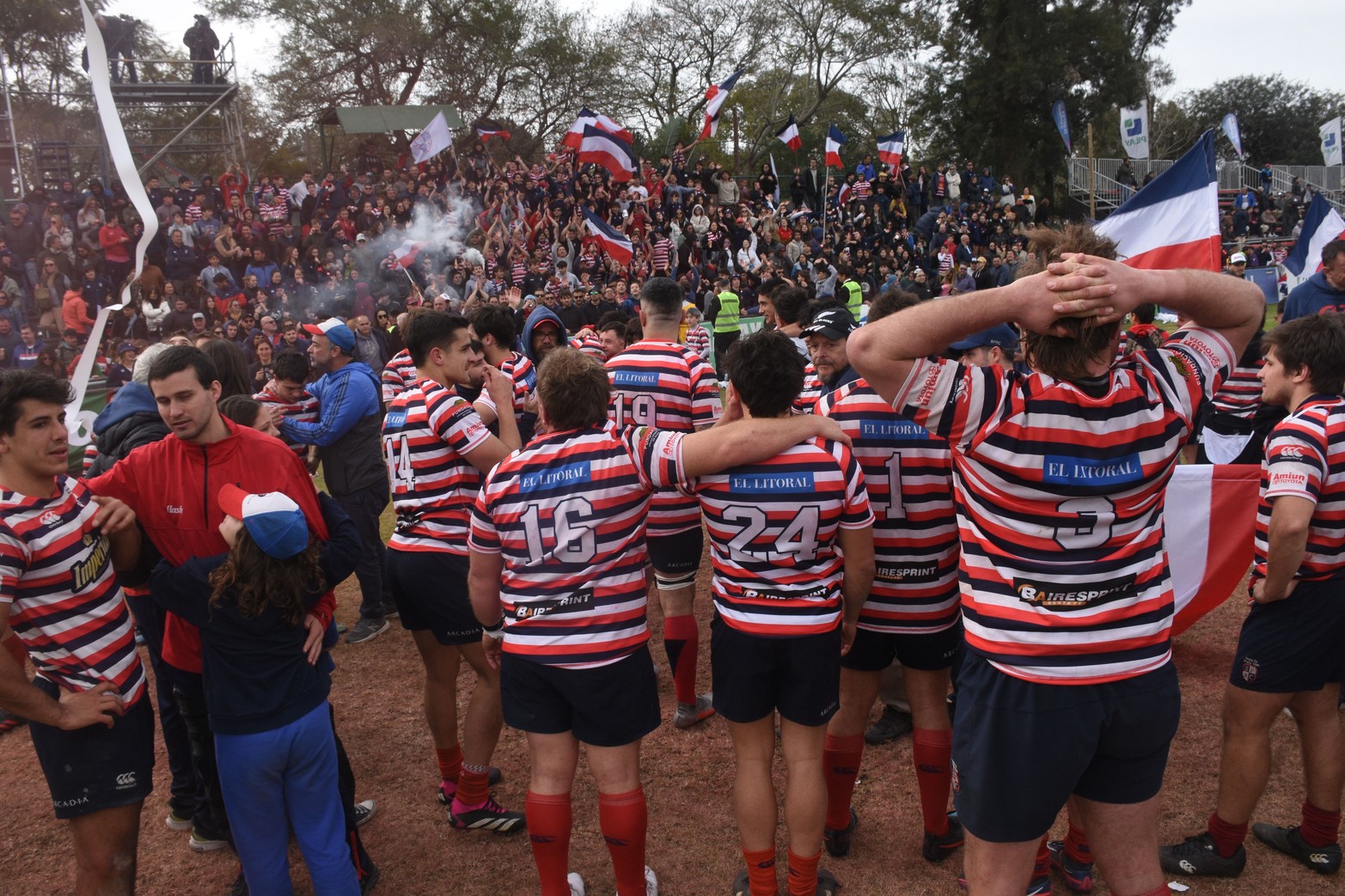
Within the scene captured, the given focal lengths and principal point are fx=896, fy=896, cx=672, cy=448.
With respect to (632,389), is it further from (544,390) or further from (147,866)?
(147,866)

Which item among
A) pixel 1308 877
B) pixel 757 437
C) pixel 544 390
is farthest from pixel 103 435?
pixel 1308 877

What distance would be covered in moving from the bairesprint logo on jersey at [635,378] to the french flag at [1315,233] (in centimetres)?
586

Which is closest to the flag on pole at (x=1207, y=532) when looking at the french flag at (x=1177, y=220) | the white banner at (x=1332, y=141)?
the french flag at (x=1177, y=220)

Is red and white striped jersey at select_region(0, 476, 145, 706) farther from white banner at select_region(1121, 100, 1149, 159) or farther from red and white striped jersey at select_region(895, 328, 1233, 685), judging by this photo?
white banner at select_region(1121, 100, 1149, 159)

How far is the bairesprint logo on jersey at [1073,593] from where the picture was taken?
Result: 223 cm

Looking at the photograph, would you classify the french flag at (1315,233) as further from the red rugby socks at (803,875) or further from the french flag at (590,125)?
the french flag at (590,125)

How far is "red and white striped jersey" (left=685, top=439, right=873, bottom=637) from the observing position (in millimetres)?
3000

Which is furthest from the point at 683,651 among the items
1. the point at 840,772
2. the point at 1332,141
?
the point at 1332,141

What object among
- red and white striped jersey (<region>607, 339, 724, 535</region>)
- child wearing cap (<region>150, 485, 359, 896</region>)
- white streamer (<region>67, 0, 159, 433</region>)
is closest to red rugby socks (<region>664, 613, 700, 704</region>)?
red and white striped jersey (<region>607, 339, 724, 535</region>)

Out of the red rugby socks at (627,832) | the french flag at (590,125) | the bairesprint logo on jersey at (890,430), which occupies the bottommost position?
the red rugby socks at (627,832)

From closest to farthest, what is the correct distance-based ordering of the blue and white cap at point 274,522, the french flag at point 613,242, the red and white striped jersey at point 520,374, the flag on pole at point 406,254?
the blue and white cap at point 274,522, the red and white striped jersey at point 520,374, the french flag at point 613,242, the flag on pole at point 406,254

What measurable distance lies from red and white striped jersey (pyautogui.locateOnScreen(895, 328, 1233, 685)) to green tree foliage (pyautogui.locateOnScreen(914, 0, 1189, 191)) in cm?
3873

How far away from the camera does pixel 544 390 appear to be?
10.0 ft

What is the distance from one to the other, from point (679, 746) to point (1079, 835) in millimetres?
1965
